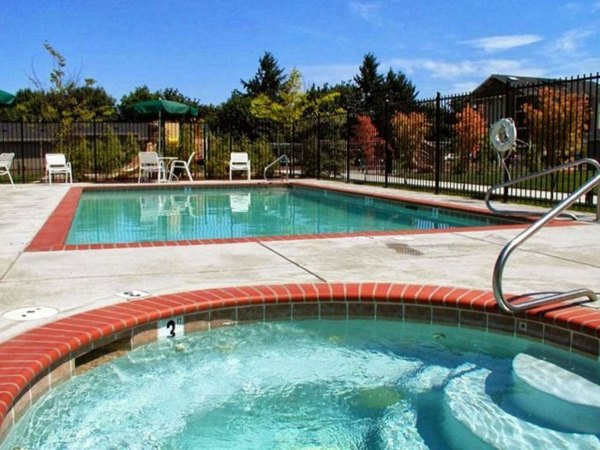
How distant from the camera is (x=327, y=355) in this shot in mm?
3646

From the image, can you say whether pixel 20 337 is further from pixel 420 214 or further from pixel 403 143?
pixel 403 143

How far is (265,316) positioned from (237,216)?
6632 millimetres

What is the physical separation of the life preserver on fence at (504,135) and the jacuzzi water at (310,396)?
667 cm

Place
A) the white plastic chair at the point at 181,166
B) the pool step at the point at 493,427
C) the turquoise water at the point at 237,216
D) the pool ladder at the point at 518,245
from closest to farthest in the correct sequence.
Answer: the pool step at the point at 493,427
the pool ladder at the point at 518,245
the turquoise water at the point at 237,216
the white plastic chair at the point at 181,166

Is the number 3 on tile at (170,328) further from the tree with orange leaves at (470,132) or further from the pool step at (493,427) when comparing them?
the tree with orange leaves at (470,132)

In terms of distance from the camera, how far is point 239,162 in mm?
18297

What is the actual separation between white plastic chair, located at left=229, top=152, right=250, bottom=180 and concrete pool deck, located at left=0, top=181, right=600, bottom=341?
11.3 m

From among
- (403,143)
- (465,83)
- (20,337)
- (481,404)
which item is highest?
(465,83)

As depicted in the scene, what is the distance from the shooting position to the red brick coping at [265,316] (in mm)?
2998

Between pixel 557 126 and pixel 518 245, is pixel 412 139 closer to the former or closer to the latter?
pixel 557 126

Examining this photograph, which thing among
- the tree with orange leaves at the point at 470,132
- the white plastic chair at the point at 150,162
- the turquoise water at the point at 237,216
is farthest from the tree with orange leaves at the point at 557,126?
the white plastic chair at the point at 150,162

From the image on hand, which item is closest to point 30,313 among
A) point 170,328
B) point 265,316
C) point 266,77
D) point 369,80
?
point 170,328

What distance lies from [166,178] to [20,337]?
1608 centimetres

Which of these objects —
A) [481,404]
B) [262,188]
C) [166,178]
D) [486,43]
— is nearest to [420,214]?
[262,188]
